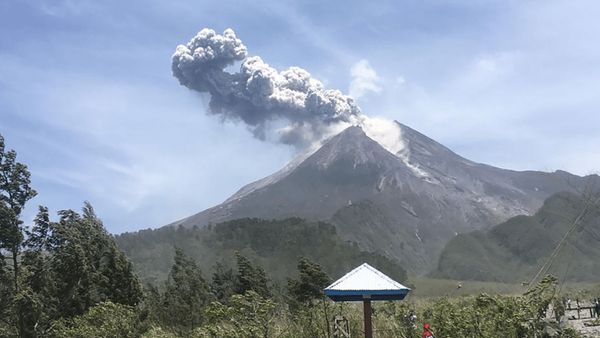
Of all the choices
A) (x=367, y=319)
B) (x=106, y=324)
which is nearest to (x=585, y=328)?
(x=367, y=319)

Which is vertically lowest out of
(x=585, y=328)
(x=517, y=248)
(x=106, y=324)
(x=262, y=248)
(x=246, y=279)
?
(x=585, y=328)

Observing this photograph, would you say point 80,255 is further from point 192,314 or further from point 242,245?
point 242,245

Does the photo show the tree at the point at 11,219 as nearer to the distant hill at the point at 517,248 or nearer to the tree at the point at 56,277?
the tree at the point at 56,277

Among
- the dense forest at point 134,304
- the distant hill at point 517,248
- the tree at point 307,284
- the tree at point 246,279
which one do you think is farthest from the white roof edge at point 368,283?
the distant hill at point 517,248

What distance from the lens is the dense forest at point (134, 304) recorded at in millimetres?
15344

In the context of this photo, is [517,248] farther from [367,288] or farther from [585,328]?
[367,288]

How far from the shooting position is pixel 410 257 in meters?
183

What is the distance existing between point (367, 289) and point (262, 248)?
11844cm

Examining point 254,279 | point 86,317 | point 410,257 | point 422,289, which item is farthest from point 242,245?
point 86,317

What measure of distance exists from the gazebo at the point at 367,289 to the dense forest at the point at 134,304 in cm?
309

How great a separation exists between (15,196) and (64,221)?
2.42 metres

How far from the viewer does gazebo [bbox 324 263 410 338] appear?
12.3m

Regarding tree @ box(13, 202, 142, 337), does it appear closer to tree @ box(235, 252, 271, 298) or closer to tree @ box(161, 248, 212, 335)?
tree @ box(161, 248, 212, 335)

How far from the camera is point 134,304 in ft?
99.7
